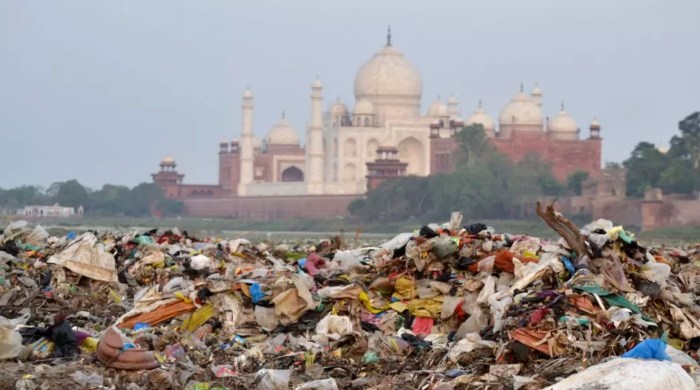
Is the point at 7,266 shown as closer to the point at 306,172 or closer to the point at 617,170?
the point at 617,170

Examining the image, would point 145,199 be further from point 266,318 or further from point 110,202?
point 266,318

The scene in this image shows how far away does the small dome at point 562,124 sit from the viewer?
7638 centimetres

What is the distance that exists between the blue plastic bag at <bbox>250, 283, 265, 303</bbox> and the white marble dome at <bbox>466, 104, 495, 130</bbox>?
210ft

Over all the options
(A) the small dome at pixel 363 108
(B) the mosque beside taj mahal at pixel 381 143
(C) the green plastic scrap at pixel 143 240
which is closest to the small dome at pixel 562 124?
(B) the mosque beside taj mahal at pixel 381 143

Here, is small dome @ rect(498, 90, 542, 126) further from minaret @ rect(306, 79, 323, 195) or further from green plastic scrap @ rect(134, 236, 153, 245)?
green plastic scrap @ rect(134, 236, 153, 245)

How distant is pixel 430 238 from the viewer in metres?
13.0

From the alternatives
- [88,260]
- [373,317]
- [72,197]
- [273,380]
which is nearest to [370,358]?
[273,380]

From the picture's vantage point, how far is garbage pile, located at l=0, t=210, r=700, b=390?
9344 millimetres

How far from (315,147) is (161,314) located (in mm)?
63568

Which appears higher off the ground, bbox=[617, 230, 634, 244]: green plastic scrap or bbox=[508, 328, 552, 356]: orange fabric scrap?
bbox=[617, 230, 634, 244]: green plastic scrap

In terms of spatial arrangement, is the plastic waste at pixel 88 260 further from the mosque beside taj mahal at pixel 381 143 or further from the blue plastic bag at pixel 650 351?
the mosque beside taj mahal at pixel 381 143

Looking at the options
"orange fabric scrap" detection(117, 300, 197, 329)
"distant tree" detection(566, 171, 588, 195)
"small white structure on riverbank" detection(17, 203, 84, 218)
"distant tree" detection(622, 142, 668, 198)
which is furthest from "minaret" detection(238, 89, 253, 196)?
"orange fabric scrap" detection(117, 300, 197, 329)

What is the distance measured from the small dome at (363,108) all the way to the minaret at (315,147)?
1559 mm

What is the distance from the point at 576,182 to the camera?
2655 inches
